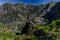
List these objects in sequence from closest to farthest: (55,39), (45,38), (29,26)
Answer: (55,39) < (45,38) < (29,26)

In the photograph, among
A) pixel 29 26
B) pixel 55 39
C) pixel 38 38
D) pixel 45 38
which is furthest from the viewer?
pixel 29 26

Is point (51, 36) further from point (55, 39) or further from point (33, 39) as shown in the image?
point (33, 39)

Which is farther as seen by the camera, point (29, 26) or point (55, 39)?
point (29, 26)

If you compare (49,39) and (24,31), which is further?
(24,31)

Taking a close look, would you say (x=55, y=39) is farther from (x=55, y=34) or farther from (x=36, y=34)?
(x=36, y=34)

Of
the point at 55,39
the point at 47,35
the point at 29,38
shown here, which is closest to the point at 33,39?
the point at 29,38

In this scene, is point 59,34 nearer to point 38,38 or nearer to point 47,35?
point 47,35

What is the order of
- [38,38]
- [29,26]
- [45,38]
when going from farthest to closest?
1. [29,26]
2. [38,38]
3. [45,38]

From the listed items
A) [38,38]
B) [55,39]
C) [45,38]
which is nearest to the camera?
[55,39]
